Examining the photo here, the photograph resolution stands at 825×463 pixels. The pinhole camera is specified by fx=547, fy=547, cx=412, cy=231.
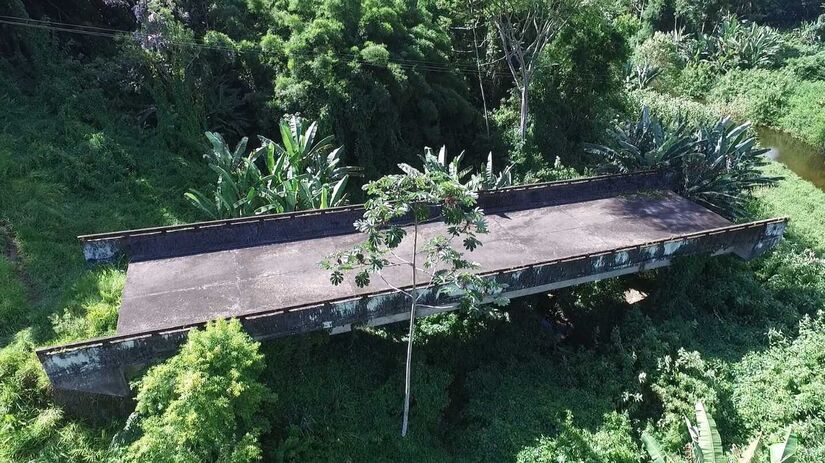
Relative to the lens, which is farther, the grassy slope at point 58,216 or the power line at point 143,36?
the power line at point 143,36

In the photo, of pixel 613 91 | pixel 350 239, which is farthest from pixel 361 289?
pixel 613 91

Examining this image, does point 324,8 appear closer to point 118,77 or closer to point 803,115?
point 118,77

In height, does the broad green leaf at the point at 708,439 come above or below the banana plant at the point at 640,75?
below

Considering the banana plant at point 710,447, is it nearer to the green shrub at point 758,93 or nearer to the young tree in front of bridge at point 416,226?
the young tree in front of bridge at point 416,226

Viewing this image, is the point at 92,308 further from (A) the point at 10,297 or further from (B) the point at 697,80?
(B) the point at 697,80

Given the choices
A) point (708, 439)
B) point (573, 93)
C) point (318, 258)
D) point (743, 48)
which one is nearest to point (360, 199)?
point (318, 258)

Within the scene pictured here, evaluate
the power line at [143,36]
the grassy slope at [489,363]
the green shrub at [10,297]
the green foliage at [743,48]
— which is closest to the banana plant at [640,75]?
the green foliage at [743,48]
